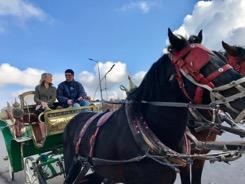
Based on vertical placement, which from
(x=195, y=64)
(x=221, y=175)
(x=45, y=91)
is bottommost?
(x=221, y=175)

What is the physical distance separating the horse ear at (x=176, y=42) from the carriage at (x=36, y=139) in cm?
381

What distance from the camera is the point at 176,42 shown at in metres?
3.35

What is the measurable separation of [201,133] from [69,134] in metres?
1.84

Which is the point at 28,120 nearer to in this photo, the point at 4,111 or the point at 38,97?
the point at 38,97

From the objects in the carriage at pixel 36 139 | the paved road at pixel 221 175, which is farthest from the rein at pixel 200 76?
the paved road at pixel 221 175

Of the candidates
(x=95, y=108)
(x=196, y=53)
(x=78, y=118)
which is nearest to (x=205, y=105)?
(x=196, y=53)

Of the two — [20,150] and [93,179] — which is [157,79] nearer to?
[93,179]

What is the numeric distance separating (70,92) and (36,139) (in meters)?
1.20

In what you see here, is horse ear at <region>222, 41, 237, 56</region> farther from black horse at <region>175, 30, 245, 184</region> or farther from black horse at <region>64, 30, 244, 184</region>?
black horse at <region>64, 30, 244, 184</region>

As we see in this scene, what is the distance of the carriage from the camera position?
6793mm

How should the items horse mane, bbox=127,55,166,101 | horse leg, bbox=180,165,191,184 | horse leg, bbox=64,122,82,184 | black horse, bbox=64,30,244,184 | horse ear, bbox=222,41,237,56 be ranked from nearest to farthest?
1. black horse, bbox=64,30,244,184
2. horse mane, bbox=127,55,166,101
3. horse ear, bbox=222,41,237,56
4. horse leg, bbox=180,165,191,184
5. horse leg, bbox=64,122,82,184

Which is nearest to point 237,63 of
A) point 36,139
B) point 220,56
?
point 220,56

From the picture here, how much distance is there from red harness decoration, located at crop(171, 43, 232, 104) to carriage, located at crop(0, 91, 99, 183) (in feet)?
12.3

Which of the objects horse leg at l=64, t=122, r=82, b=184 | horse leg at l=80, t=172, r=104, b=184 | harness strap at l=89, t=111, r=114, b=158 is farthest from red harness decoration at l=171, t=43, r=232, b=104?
horse leg at l=80, t=172, r=104, b=184
